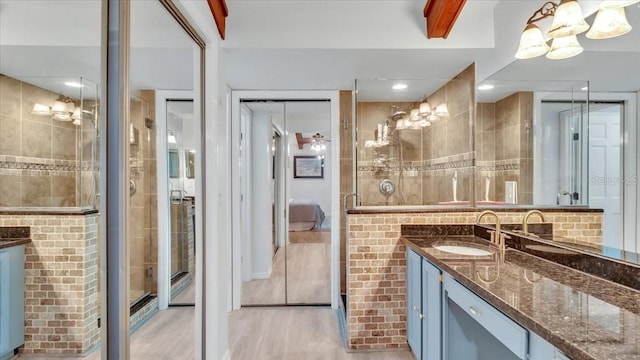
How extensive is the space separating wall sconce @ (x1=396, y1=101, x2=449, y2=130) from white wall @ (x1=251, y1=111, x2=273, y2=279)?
1.47m

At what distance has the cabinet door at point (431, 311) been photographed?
69.5 inches

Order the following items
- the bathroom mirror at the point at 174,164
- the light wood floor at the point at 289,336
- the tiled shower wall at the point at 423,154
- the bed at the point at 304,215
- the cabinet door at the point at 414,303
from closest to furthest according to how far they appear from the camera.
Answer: the bathroom mirror at the point at 174,164 < the cabinet door at the point at 414,303 < the light wood floor at the point at 289,336 < the tiled shower wall at the point at 423,154 < the bed at the point at 304,215

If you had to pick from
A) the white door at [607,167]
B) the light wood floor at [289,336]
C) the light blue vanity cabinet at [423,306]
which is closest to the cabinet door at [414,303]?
the light blue vanity cabinet at [423,306]

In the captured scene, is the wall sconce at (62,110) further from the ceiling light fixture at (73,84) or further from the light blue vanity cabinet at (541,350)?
the light blue vanity cabinet at (541,350)

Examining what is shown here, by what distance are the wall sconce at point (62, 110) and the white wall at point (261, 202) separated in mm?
2574

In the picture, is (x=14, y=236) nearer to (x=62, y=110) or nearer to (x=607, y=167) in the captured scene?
(x=62, y=110)

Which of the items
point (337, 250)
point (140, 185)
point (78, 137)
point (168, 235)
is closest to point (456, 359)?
point (337, 250)

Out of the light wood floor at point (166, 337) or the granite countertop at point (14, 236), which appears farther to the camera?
the light wood floor at point (166, 337)

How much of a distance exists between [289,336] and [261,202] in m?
1.49

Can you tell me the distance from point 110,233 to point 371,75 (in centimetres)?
229

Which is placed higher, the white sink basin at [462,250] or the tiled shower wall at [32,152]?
the tiled shower wall at [32,152]

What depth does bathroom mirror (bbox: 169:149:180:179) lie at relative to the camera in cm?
162

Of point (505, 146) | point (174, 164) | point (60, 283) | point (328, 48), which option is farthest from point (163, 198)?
point (505, 146)

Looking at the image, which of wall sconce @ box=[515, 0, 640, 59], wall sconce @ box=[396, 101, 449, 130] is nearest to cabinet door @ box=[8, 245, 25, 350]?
wall sconce @ box=[515, 0, 640, 59]
